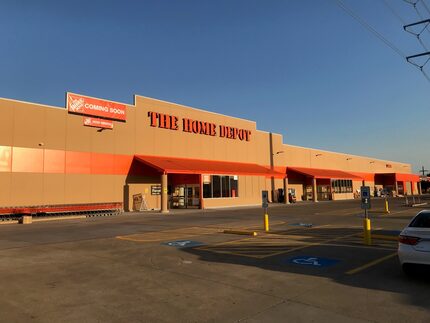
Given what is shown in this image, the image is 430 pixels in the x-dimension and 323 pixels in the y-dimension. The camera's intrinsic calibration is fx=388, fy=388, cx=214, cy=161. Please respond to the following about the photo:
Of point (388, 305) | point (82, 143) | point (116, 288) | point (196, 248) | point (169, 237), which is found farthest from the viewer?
point (82, 143)

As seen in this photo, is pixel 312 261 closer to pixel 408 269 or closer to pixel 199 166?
pixel 408 269

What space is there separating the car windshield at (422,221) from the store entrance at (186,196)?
28.4 metres

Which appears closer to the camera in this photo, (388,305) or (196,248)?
(388,305)

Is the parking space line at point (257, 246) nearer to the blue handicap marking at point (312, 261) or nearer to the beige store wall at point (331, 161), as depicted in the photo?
the blue handicap marking at point (312, 261)

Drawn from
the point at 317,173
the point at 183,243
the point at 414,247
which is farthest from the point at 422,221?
the point at 317,173

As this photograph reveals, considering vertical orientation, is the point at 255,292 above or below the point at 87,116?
below

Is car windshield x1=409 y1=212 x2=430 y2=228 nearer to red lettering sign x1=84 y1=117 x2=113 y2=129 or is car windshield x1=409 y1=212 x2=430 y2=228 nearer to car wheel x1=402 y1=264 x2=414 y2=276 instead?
car wheel x1=402 y1=264 x2=414 y2=276

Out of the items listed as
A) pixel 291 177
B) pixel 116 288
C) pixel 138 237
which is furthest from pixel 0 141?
pixel 291 177

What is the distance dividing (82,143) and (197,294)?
81.4 feet

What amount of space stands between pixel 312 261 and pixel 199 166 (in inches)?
1048

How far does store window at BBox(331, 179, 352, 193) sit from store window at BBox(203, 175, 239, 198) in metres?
23.5

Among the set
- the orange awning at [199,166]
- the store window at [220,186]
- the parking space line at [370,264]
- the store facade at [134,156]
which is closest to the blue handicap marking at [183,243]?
the parking space line at [370,264]

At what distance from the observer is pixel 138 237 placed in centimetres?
1505

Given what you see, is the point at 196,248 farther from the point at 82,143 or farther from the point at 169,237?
the point at 82,143
